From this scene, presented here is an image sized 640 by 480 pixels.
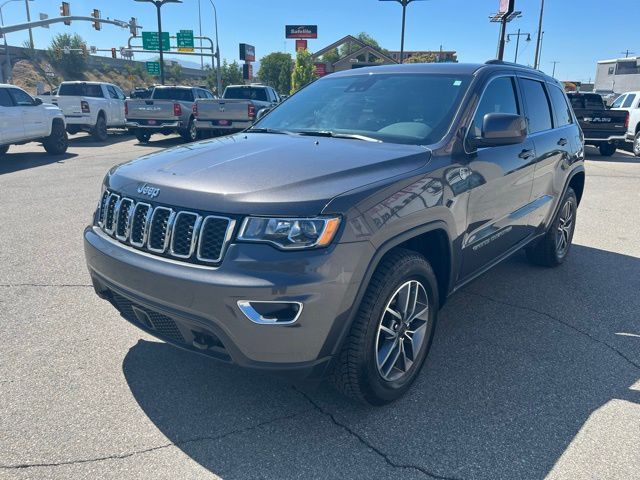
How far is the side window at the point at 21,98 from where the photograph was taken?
12.3m

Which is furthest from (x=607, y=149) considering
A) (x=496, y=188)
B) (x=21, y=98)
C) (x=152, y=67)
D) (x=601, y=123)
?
(x=152, y=67)

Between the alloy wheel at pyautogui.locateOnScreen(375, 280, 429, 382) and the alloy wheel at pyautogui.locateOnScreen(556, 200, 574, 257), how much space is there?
9.20 ft

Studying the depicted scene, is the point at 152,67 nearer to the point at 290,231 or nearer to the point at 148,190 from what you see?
the point at 148,190

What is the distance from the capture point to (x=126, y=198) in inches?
108

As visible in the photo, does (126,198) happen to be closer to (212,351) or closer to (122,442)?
(212,351)

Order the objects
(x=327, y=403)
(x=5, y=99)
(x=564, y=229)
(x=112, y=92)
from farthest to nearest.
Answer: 1. (x=112, y=92)
2. (x=5, y=99)
3. (x=564, y=229)
4. (x=327, y=403)

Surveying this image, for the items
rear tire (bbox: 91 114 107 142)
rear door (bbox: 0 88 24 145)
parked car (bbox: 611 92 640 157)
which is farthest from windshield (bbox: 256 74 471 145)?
rear tire (bbox: 91 114 107 142)

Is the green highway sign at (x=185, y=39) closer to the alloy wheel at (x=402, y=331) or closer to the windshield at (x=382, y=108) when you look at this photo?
the windshield at (x=382, y=108)

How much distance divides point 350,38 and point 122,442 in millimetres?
83302

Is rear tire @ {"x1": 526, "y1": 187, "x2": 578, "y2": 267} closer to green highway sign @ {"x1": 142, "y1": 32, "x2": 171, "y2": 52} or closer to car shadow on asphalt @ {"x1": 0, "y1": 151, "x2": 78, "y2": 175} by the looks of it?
car shadow on asphalt @ {"x1": 0, "y1": 151, "x2": 78, "y2": 175}

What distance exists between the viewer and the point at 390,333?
275cm

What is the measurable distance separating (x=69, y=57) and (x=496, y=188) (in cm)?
7472

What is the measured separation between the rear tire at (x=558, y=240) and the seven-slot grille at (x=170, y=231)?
353 centimetres

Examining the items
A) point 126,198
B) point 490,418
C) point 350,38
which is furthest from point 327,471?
point 350,38
